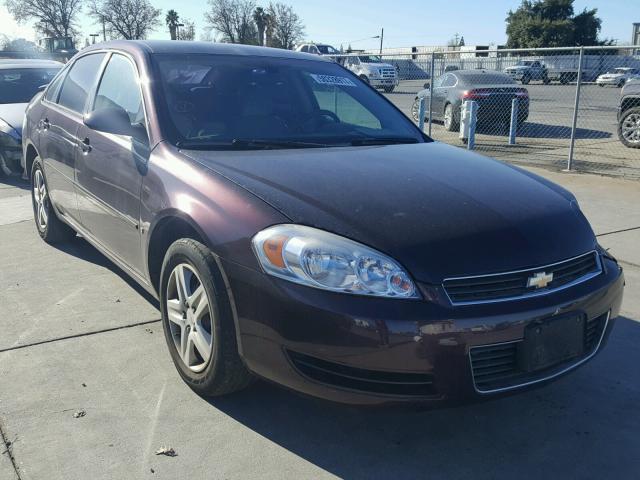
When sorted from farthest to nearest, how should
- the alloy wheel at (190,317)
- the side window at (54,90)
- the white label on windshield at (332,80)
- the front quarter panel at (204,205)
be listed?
the side window at (54,90) → the white label on windshield at (332,80) → the alloy wheel at (190,317) → the front quarter panel at (204,205)

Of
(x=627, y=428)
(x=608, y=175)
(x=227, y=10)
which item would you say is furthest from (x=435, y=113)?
(x=227, y=10)

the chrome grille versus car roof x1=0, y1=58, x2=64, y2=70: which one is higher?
car roof x1=0, y1=58, x2=64, y2=70

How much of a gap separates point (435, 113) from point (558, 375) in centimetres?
1359

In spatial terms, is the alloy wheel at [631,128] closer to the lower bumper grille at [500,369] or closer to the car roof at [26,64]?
the car roof at [26,64]

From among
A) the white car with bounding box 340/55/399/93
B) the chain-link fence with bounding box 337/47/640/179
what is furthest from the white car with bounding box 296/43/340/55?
the chain-link fence with bounding box 337/47/640/179

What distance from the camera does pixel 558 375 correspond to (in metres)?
2.67

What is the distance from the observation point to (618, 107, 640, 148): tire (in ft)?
36.4

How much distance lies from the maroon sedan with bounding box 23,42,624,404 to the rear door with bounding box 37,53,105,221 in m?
0.50

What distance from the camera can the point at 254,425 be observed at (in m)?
2.89

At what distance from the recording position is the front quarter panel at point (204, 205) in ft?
8.59

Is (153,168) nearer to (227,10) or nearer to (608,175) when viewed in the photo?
(608,175)

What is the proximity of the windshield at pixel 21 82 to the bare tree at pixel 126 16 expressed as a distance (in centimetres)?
6316

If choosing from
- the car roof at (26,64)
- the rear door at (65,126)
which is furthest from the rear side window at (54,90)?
the car roof at (26,64)

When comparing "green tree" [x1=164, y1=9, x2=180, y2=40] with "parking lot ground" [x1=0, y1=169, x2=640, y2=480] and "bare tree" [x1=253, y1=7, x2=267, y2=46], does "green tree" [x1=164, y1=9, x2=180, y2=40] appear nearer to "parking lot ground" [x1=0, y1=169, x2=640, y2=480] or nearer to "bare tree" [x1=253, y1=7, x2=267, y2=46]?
"bare tree" [x1=253, y1=7, x2=267, y2=46]
